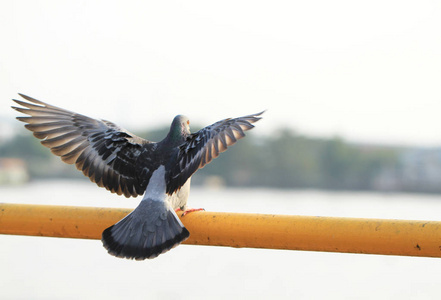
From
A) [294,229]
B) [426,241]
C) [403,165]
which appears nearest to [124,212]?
[294,229]

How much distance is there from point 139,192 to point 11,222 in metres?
1.13

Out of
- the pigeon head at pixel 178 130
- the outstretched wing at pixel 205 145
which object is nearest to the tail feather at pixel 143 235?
the outstretched wing at pixel 205 145

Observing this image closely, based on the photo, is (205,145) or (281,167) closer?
(205,145)

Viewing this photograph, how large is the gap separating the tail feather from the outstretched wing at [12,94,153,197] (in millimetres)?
678

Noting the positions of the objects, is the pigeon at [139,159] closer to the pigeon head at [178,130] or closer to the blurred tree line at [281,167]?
the pigeon head at [178,130]

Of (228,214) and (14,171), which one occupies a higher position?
(228,214)

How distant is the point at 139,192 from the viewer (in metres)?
4.60

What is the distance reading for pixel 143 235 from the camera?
3.80 metres

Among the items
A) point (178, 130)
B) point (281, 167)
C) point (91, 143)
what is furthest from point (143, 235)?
point (281, 167)

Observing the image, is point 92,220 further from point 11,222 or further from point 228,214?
point 228,214

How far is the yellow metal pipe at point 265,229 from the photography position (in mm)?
2924

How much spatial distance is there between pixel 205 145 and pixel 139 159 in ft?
1.93

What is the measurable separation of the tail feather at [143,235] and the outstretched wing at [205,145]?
0.46 meters

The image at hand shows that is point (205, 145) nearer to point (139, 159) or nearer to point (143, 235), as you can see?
point (139, 159)
